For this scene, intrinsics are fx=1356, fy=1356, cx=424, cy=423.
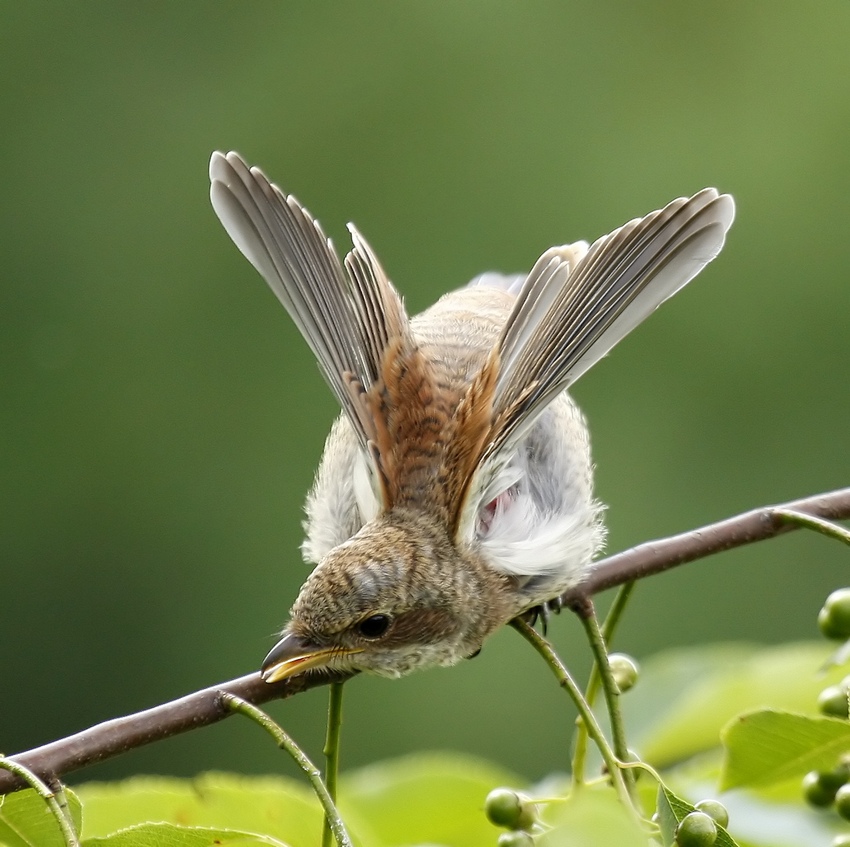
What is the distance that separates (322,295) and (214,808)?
4.02 ft

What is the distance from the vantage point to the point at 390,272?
13250 millimetres

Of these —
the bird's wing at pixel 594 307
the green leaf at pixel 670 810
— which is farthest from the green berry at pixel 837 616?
the bird's wing at pixel 594 307

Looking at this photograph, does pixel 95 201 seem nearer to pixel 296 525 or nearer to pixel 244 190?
pixel 296 525

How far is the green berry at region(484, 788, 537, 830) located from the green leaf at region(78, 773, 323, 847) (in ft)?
1.04

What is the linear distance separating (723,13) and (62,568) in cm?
1041

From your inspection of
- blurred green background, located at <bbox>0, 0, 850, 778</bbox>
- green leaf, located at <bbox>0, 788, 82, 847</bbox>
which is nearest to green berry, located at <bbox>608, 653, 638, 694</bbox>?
green leaf, located at <bbox>0, 788, 82, 847</bbox>

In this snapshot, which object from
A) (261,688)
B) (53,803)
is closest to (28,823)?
(53,803)

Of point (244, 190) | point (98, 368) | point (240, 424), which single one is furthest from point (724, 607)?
point (244, 190)

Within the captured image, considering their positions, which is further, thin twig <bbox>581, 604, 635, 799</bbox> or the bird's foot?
the bird's foot

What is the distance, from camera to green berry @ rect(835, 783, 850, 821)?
234cm

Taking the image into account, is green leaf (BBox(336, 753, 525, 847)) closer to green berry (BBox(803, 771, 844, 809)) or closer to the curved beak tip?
the curved beak tip

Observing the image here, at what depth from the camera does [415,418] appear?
3.09 metres

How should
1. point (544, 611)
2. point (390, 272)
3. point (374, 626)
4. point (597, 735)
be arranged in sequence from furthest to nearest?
point (390, 272) < point (544, 611) < point (374, 626) < point (597, 735)

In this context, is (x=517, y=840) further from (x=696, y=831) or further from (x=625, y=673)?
(x=625, y=673)
